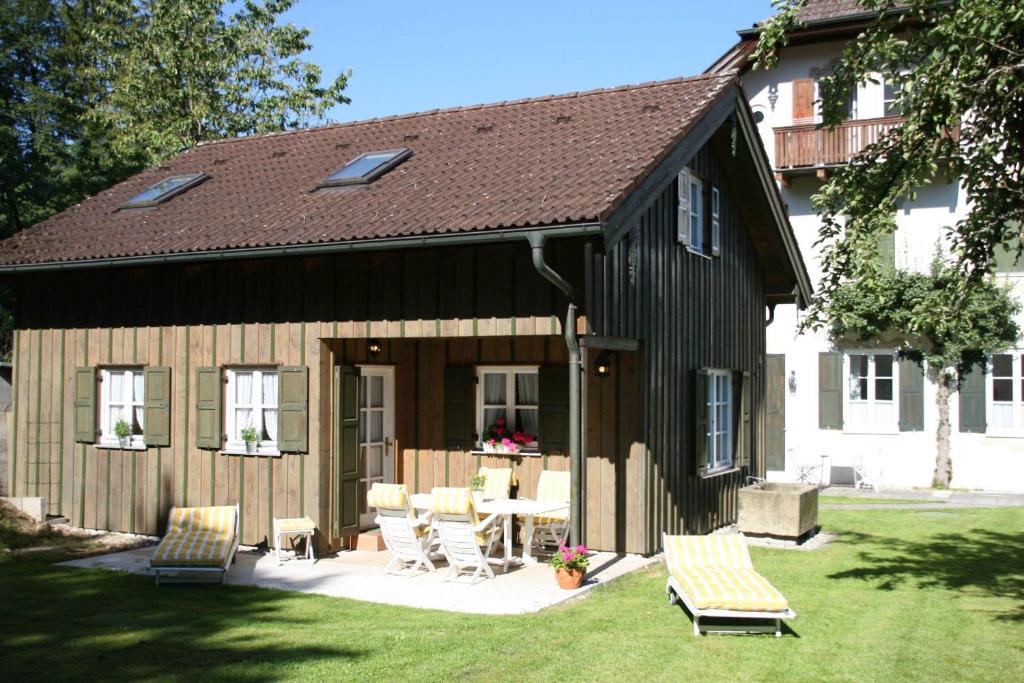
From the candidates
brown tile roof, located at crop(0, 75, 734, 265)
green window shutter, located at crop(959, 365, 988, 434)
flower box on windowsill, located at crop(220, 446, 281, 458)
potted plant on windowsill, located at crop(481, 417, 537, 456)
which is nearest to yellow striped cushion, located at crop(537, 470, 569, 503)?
potted plant on windowsill, located at crop(481, 417, 537, 456)

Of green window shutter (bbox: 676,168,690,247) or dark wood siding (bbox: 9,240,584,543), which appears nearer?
dark wood siding (bbox: 9,240,584,543)

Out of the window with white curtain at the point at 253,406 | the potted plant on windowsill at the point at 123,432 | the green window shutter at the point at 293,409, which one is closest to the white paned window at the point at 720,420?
the green window shutter at the point at 293,409

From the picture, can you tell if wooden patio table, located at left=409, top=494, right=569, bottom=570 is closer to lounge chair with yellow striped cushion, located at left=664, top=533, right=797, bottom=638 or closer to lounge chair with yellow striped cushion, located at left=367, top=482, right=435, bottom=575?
lounge chair with yellow striped cushion, located at left=367, top=482, right=435, bottom=575

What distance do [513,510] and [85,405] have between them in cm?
609

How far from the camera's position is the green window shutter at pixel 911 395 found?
761 inches

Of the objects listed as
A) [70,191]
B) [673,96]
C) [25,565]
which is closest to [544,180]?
[673,96]

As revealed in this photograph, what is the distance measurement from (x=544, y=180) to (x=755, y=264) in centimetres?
618

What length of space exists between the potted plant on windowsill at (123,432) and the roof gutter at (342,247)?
1.96 meters

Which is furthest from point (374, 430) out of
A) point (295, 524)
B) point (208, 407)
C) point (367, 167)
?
point (367, 167)

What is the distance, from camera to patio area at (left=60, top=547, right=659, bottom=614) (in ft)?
29.4

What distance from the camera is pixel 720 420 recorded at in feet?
46.2

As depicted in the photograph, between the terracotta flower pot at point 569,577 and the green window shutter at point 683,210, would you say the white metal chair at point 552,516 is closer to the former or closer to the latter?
the terracotta flower pot at point 569,577

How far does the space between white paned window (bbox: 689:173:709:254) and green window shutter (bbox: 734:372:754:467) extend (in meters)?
2.46

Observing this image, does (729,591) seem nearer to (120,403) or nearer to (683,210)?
(683,210)
